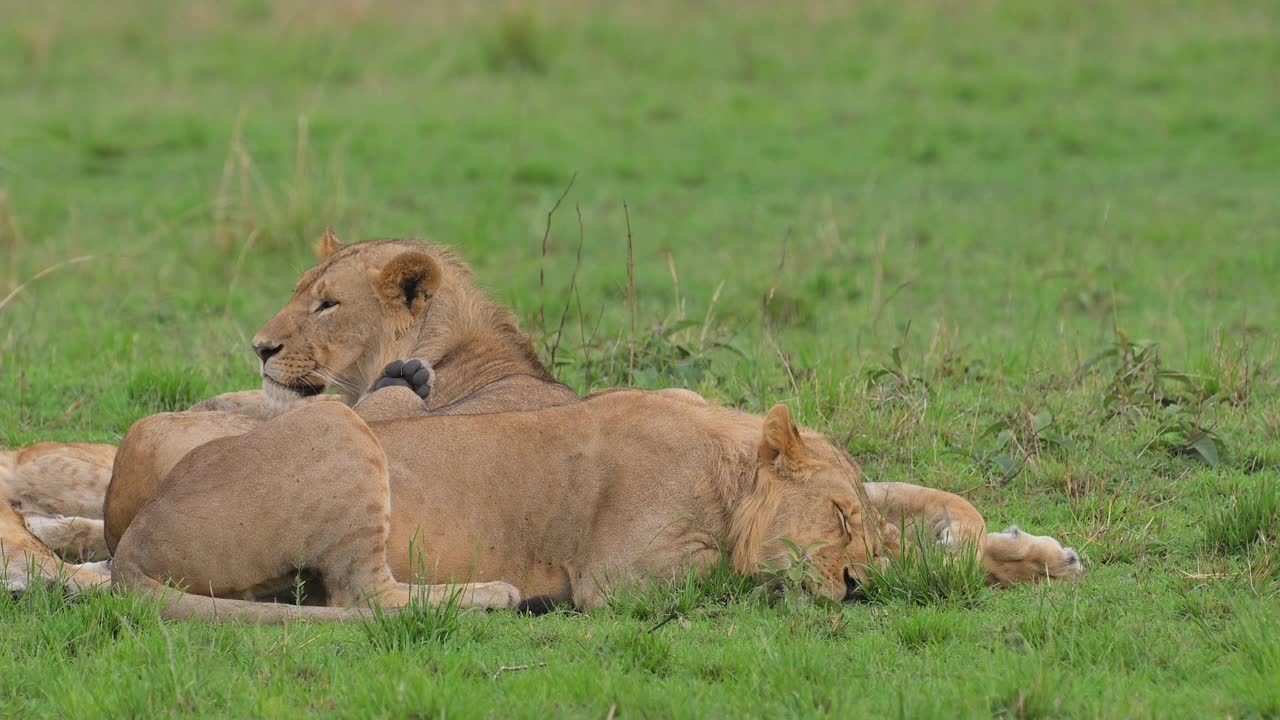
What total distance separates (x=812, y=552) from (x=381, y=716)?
154 centimetres

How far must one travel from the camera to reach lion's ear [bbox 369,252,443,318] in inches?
257

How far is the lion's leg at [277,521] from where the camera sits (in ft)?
16.4

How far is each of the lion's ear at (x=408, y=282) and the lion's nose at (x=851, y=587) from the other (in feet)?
7.36

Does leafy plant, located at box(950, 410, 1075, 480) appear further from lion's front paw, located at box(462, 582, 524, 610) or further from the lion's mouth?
the lion's mouth

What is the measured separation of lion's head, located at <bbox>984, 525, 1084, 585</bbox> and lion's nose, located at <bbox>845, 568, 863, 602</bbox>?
48 centimetres

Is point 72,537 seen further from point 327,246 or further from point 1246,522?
point 1246,522

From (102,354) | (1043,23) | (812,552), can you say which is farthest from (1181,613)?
(1043,23)

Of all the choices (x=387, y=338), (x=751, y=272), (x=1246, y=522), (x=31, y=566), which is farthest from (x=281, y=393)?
(x=751, y=272)

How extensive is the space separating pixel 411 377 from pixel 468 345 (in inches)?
10.9

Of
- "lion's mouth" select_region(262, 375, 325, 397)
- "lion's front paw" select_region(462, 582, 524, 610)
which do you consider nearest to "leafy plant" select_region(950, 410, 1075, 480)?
"lion's front paw" select_region(462, 582, 524, 610)

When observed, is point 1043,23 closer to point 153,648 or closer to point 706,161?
point 706,161

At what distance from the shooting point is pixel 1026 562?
17.7ft

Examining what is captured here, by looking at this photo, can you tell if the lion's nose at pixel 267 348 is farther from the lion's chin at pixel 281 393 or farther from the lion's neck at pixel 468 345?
the lion's neck at pixel 468 345

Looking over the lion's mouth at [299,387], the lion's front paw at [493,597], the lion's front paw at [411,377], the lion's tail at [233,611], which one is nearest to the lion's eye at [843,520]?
the lion's front paw at [493,597]
